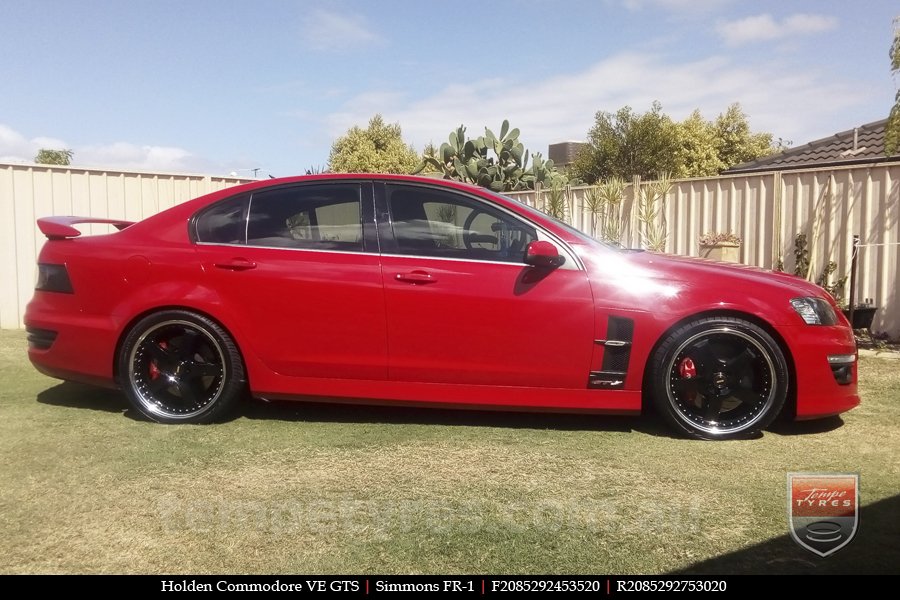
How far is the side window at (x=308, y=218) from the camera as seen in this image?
4.21 meters

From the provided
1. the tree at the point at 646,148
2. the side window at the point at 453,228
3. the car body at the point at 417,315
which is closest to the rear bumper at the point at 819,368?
the car body at the point at 417,315

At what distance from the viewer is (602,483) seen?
326 centimetres

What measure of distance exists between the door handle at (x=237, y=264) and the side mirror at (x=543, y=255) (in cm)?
166

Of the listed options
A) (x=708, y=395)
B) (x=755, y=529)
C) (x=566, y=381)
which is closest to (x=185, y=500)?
(x=566, y=381)

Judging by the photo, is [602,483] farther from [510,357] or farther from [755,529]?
[510,357]

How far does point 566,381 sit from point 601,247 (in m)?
0.82

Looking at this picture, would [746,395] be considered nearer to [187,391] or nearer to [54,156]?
[187,391]

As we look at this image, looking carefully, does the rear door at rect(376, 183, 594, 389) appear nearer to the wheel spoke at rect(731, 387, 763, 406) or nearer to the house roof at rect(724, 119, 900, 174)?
the wheel spoke at rect(731, 387, 763, 406)

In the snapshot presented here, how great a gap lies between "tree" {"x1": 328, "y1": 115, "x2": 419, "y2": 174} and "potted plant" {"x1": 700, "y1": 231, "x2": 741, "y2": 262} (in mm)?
30551

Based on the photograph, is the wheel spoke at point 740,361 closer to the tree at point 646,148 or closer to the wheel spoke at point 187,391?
the wheel spoke at point 187,391

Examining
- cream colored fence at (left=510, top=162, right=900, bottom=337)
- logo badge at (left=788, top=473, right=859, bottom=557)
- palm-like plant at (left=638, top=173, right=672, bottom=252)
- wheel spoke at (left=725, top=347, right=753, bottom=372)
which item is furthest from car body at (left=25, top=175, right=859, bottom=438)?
palm-like plant at (left=638, top=173, right=672, bottom=252)

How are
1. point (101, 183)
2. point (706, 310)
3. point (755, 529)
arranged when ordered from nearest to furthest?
point (755, 529) < point (706, 310) < point (101, 183)
